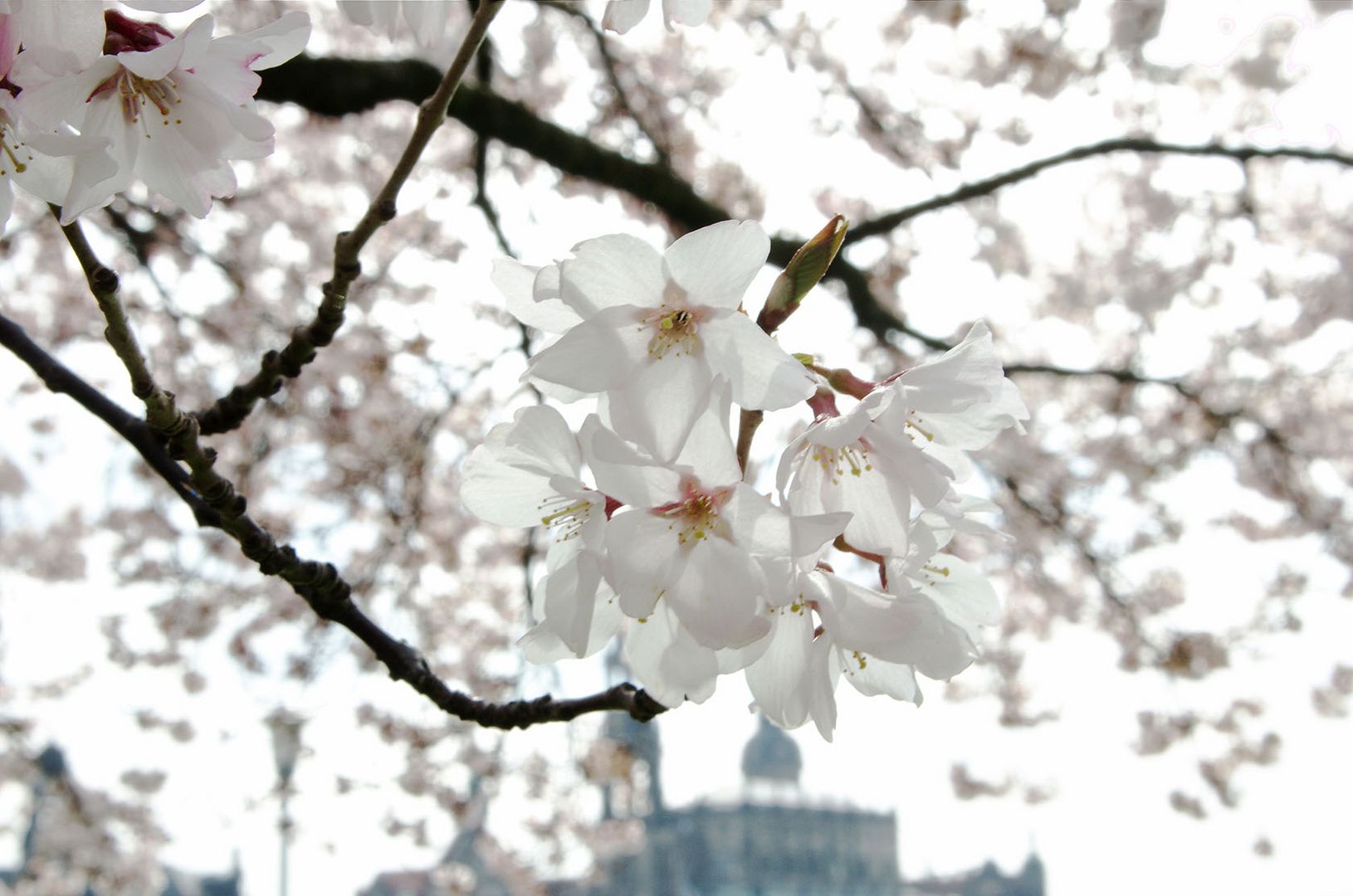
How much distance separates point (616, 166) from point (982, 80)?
99.0 inches

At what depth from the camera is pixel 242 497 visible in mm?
1106

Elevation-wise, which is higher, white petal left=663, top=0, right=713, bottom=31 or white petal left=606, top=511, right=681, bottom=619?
white petal left=663, top=0, right=713, bottom=31

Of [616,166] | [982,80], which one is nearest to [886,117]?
[982,80]

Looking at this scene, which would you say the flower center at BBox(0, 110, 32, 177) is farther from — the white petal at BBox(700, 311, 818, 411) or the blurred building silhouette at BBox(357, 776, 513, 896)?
the blurred building silhouette at BBox(357, 776, 513, 896)

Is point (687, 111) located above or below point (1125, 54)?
above

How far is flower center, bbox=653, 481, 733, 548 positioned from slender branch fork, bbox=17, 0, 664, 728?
24cm

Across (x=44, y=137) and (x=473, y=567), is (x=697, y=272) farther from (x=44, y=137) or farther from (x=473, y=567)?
(x=473, y=567)

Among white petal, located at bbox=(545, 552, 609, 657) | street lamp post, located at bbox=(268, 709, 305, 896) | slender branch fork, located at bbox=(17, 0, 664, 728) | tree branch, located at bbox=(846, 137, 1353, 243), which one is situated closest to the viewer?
white petal, located at bbox=(545, 552, 609, 657)

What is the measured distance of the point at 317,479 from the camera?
5719 mm

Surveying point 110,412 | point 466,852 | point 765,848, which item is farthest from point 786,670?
point 765,848

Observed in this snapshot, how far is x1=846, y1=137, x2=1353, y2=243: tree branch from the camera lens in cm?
367

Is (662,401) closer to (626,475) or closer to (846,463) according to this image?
(626,475)

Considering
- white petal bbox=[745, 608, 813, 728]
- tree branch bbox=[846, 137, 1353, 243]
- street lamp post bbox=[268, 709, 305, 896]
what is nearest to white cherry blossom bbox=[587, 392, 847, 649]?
white petal bbox=[745, 608, 813, 728]

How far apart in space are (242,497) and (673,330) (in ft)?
2.00
